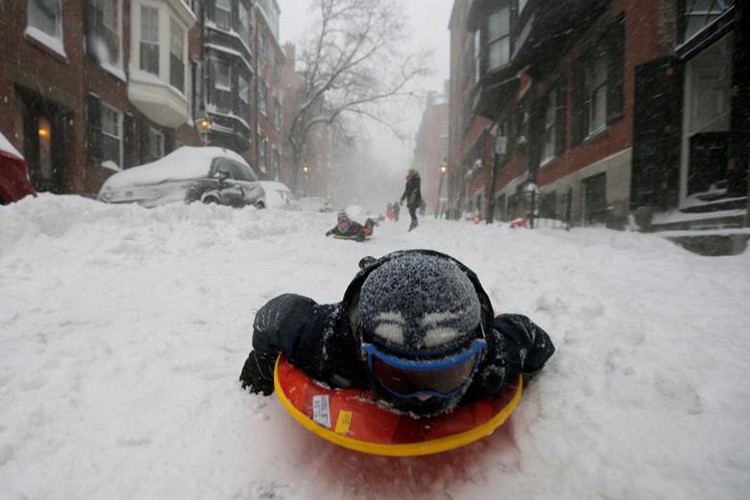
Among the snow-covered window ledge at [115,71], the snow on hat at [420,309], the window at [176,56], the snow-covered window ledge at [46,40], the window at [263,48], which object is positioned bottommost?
the snow on hat at [420,309]

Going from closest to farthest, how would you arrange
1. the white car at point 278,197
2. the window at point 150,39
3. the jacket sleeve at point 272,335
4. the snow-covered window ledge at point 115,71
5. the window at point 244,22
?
the jacket sleeve at point 272,335 < the snow-covered window ledge at point 115,71 < the window at point 150,39 < the white car at point 278,197 < the window at point 244,22

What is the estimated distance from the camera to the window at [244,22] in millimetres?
20647

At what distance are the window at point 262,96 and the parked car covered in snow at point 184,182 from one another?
59.2 ft

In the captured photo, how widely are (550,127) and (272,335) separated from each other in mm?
11593

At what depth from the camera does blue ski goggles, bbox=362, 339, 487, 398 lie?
3.88 feet

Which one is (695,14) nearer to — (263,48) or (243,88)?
(243,88)

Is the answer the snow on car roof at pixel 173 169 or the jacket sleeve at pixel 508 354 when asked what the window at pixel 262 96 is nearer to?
the snow on car roof at pixel 173 169

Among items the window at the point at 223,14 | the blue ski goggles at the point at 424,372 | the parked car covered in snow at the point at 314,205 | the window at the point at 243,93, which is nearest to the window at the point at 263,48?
the window at the point at 243,93

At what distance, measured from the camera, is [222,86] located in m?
19.5

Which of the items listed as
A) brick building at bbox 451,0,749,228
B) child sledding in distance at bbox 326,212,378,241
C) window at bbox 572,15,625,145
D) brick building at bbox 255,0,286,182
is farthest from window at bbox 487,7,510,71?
brick building at bbox 255,0,286,182

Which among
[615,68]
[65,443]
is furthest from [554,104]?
[65,443]

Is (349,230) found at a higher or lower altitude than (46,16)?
lower

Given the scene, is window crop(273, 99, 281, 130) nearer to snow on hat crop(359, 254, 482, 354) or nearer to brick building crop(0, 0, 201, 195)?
brick building crop(0, 0, 201, 195)

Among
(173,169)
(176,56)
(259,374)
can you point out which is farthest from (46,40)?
(259,374)
